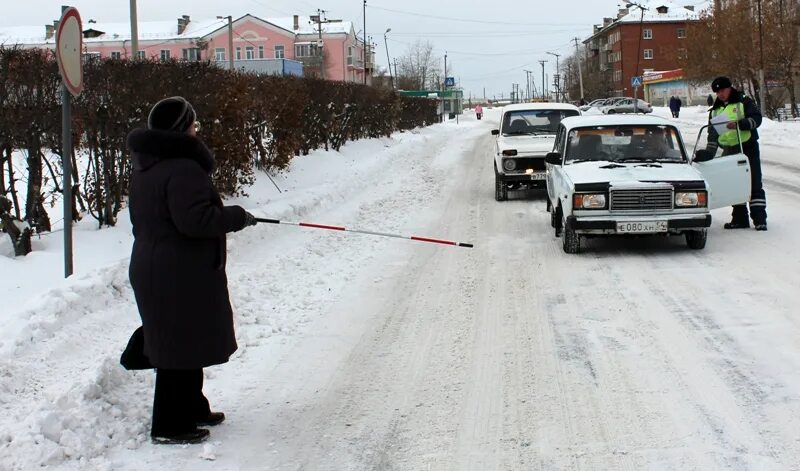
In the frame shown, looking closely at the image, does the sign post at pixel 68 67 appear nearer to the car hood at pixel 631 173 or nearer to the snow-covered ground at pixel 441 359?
the snow-covered ground at pixel 441 359

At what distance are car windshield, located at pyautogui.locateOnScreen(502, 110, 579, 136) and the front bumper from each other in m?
7.37

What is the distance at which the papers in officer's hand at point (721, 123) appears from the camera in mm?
10867

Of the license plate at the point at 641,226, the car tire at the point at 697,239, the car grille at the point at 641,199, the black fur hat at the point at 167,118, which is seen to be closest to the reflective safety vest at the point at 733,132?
the car tire at the point at 697,239

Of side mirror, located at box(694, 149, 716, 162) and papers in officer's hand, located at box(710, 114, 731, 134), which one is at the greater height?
papers in officer's hand, located at box(710, 114, 731, 134)

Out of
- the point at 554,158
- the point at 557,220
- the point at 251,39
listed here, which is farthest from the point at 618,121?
the point at 251,39

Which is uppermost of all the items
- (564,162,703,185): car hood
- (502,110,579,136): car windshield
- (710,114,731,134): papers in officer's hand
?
(502,110,579,136): car windshield

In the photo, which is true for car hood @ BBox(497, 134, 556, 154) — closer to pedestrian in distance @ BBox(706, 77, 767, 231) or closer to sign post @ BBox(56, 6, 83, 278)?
pedestrian in distance @ BBox(706, 77, 767, 231)

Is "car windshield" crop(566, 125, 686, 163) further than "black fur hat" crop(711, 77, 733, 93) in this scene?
No

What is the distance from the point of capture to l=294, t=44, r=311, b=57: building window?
330 ft

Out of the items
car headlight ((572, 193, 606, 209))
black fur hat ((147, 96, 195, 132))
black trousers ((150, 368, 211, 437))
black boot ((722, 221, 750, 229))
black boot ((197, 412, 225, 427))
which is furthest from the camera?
black boot ((722, 221, 750, 229))

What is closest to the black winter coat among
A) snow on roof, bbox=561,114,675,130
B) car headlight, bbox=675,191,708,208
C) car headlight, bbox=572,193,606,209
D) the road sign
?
the road sign

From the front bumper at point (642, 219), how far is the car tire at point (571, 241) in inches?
9.2

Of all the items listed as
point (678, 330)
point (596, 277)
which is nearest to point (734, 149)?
point (596, 277)

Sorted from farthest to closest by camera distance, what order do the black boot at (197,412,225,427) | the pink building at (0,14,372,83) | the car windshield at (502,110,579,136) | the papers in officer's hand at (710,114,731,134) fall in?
the pink building at (0,14,372,83)
the car windshield at (502,110,579,136)
the papers in officer's hand at (710,114,731,134)
the black boot at (197,412,225,427)
